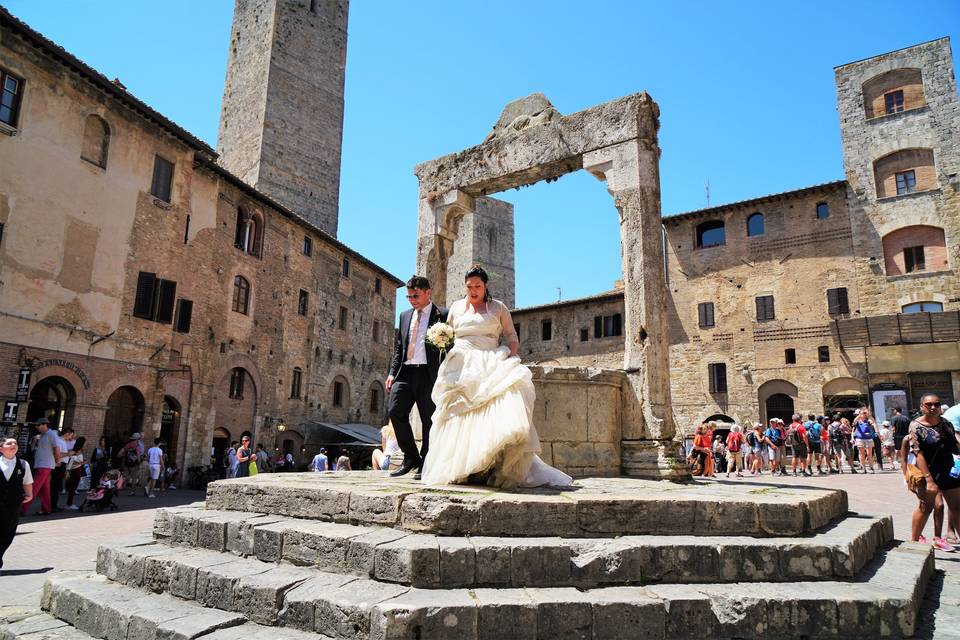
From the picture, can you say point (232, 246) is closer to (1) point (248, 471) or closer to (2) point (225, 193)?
(2) point (225, 193)

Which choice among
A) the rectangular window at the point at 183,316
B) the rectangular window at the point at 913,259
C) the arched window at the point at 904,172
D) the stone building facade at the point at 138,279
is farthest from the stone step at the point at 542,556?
the arched window at the point at 904,172

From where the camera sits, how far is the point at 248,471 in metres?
16.1

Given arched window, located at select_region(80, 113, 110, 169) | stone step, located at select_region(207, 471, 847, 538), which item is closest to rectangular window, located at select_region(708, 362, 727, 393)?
stone step, located at select_region(207, 471, 847, 538)

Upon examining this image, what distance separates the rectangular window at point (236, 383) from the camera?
73.7ft

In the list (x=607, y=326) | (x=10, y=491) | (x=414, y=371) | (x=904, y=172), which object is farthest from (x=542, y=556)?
(x=904, y=172)

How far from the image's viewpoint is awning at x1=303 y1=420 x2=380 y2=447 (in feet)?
85.6

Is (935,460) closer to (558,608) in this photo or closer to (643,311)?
(643,311)

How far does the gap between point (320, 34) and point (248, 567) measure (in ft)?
120

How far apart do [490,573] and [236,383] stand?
2137 cm

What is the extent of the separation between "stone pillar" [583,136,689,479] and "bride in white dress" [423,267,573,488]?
7.79ft

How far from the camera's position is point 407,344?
5824 mm

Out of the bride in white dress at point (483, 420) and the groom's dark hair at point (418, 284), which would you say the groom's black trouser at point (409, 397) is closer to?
the bride in white dress at point (483, 420)

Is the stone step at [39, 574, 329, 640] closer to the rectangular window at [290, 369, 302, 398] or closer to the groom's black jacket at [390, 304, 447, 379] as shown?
the groom's black jacket at [390, 304, 447, 379]

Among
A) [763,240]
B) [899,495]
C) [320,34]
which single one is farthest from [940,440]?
[320,34]
